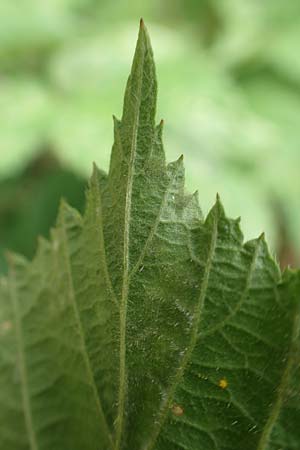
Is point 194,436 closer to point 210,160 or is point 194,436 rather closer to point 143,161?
point 143,161

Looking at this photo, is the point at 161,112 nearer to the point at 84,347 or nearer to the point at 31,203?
the point at 31,203

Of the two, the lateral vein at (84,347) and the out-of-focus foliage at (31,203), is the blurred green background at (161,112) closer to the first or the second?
the out-of-focus foliage at (31,203)

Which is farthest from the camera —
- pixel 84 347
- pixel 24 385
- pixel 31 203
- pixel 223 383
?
pixel 31 203

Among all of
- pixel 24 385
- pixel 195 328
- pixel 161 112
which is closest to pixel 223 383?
pixel 195 328

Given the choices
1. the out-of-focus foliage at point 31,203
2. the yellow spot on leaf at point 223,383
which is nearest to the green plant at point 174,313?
the yellow spot on leaf at point 223,383

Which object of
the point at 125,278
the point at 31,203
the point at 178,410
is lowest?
the point at 178,410
